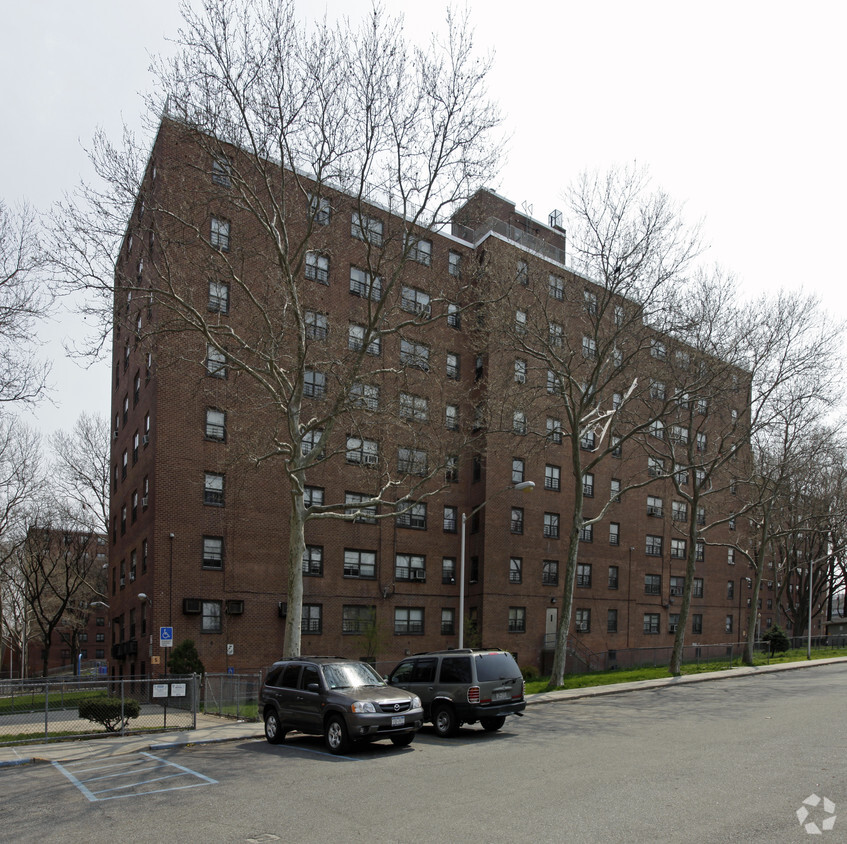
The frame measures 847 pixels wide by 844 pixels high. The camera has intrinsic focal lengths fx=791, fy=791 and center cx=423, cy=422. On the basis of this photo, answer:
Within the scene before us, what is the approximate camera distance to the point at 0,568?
53406 mm

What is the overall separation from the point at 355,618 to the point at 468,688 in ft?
70.7

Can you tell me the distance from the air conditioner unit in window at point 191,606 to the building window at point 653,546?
97.5 ft

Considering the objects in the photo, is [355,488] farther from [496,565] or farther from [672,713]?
[672,713]

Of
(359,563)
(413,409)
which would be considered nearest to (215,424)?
(359,563)

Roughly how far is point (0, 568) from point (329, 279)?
33.1 meters

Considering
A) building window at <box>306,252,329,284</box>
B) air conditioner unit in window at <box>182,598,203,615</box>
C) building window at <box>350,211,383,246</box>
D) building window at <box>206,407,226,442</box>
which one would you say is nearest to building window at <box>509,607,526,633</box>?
air conditioner unit in window at <box>182,598,203,615</box>

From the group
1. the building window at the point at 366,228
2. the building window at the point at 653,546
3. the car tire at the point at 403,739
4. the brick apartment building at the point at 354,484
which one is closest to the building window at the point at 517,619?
the brick apartment building at the point at 354,484

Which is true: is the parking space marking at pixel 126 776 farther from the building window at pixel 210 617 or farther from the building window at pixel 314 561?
the building window at pixel 314 561

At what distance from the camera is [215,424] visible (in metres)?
33.5

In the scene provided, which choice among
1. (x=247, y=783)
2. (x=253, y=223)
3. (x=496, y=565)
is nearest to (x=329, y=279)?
(x=253, y=223)

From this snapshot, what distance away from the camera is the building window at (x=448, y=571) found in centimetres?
4116

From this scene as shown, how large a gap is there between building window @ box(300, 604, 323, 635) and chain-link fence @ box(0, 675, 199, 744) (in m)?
15.1

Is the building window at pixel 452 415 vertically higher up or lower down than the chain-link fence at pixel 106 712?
higher up

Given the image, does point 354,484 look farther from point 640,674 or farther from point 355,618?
point 640,674
